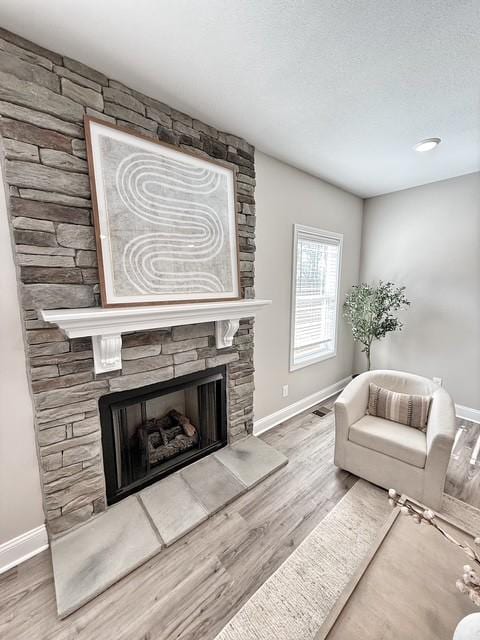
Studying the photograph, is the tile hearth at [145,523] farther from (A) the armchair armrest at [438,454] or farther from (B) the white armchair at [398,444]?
(A) the armchair armrest at [438,454]

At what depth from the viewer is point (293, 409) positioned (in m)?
3.15

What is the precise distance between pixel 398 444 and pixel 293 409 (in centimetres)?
132

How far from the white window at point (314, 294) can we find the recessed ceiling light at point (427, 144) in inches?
43.2

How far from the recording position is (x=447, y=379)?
10.7 ft

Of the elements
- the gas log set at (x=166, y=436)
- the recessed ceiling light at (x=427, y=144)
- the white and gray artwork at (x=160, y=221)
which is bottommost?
the gas log set at (x=166, y=436)

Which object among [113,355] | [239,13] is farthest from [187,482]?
[239,13]

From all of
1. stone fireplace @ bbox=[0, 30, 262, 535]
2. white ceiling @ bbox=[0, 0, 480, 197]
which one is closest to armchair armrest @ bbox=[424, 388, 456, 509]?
stone fireplace @ bbox=[0, 30, 262, 535]

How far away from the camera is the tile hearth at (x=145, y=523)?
142 centimetres

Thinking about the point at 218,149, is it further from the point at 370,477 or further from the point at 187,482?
the point at 370,477

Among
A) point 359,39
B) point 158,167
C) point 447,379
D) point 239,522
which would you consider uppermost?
point 359,39

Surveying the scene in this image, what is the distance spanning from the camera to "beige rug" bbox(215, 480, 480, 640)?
125 cm

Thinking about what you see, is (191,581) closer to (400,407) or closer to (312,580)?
(312,580)

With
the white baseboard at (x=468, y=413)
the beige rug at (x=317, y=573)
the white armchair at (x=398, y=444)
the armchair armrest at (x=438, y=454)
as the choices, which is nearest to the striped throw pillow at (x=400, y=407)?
the white armchair at (x=398, y=444)

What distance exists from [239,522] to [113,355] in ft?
4.47
